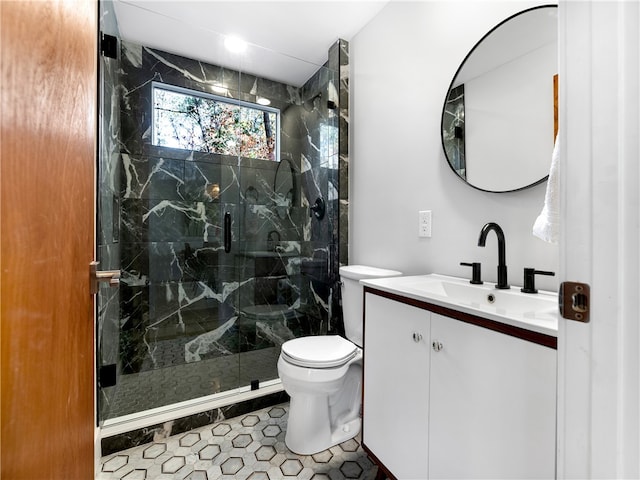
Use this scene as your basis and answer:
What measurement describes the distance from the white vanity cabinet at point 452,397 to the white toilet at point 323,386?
239 millimetres

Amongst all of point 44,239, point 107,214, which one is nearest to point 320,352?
point 44,239

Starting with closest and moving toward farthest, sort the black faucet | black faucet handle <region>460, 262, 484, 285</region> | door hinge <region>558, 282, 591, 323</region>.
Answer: door hinge <region>558, 282, 591, 323</region> < the black faucet < black faucet handle <region>460, 262, 484, 285</region>

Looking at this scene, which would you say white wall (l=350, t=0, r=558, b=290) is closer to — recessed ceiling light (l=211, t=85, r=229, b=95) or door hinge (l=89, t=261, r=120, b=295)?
recessed ceiling light (l=211, t=85, r=229, b=95)

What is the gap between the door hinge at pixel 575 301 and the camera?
523mm

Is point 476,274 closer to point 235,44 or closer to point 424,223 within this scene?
point 424,223

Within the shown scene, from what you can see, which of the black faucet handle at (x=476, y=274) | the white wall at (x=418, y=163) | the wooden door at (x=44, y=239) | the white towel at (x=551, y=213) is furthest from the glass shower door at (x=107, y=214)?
the white towel at (x=551, y=213)

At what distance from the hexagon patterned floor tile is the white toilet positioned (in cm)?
7

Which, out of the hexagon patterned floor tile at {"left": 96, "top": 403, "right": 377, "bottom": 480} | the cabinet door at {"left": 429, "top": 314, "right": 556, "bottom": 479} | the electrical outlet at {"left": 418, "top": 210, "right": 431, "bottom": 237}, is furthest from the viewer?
the electrical outlet at {"left": 418, "top": 210, "right": 431, "bottom": 237}

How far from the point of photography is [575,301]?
21.1 inches

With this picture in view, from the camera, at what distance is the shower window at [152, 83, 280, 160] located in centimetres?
230

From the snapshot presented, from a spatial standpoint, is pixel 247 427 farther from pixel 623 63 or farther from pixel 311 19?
pixel 311 19

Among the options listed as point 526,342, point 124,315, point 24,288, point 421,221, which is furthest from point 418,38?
point 124,315

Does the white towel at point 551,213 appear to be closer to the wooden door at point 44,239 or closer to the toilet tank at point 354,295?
the toilet tank at point 354,295

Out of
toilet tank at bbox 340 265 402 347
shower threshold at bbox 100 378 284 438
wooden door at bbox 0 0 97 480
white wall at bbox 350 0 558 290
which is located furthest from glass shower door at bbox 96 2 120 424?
white wall at bbox 350 0 558 290
